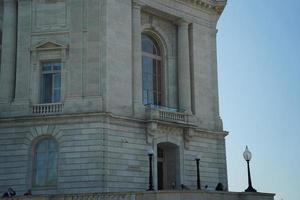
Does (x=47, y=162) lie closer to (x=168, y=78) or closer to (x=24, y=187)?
(x=24, y=187)

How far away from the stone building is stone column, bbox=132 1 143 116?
75 mm

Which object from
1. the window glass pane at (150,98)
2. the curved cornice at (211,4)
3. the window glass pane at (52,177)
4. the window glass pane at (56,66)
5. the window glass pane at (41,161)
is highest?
the curved cornice at (211,4)

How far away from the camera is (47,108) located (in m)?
40.4

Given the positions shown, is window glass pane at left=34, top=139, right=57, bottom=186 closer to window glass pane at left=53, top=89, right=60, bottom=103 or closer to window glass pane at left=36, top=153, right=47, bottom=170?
window glass pane at left=36, top=153, right=47, bottom=170

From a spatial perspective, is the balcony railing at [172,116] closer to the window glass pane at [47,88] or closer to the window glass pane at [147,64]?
the window glass pane at [147,64]

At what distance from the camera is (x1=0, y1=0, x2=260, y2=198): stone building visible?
39250mm

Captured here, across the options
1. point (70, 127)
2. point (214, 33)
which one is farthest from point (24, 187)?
point (214, 33)

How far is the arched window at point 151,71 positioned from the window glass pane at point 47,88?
299 inches

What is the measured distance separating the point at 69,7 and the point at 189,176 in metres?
15.5

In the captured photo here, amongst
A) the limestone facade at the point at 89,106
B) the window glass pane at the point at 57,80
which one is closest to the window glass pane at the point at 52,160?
the limestone facade at the point at 89,106

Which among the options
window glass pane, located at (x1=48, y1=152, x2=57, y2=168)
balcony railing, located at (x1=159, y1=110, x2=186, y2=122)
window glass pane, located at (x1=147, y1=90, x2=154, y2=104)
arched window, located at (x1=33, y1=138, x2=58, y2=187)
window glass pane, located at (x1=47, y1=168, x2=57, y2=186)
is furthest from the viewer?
window glass pane, located at (x1=147, y1=90, x2=154, y2=104)

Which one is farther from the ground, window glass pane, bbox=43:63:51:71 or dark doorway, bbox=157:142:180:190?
window glass pane, bbox=43:63:51:71

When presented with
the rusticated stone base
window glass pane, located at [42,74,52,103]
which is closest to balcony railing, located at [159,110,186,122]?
window glass pane, located at [42,74,52,103]

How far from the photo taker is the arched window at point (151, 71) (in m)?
45.8
